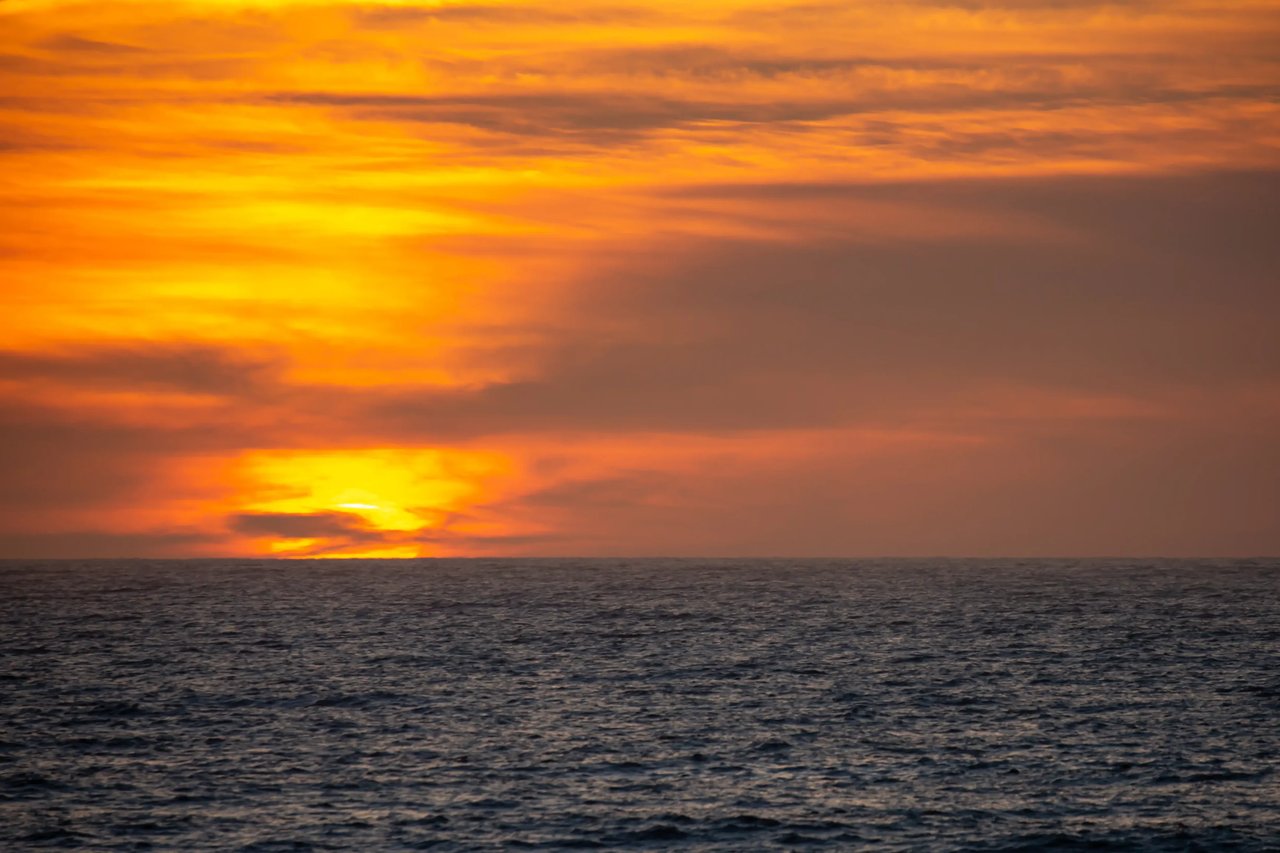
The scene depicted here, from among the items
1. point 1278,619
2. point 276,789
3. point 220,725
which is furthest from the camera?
point 1278,619

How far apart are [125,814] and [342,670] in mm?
45672

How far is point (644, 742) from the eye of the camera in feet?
215

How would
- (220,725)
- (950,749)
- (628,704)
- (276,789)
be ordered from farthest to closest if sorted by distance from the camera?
(628,704), (220,725), (950,749), (276,789)

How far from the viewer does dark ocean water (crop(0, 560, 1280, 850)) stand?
49.2 m

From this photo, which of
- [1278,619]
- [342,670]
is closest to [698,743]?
[342,670]

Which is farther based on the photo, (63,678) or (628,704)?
(63,678)

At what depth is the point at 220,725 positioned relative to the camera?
7144 cm

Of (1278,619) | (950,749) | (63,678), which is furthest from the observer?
(1278,619)

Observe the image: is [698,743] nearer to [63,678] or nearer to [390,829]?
[390,829]

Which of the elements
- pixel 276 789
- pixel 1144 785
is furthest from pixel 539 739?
pixel 1144 785

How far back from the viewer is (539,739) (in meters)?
66.8

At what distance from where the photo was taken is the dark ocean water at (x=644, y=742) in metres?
49.2

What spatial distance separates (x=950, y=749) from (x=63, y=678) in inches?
2352

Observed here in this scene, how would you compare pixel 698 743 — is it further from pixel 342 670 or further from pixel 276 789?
pixel 342 670
